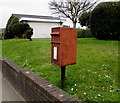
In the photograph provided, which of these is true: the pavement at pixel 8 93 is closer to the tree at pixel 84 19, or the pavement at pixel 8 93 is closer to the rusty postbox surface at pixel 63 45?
the rusty postbox surface at pixel 63 45

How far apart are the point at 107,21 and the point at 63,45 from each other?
721cm

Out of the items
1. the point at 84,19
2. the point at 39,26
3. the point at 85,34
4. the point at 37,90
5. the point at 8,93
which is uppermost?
the point at 84,19

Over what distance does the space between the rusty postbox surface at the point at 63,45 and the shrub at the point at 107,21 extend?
272 inches

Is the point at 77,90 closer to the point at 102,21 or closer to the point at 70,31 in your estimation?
the point at 70,31

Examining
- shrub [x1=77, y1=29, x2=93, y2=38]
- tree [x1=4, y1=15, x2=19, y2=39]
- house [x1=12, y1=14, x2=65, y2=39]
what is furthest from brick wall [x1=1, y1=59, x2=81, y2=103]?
house [x1=12, y1=14, x2=65, y2=39]

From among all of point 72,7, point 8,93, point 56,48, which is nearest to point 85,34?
point 72,7

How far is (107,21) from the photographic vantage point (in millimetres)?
8570

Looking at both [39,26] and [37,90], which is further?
[39,26]

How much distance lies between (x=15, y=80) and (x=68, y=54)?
2.03 metres

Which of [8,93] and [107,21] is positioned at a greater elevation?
[107,21]

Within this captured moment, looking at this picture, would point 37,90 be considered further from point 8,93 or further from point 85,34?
point 85,34

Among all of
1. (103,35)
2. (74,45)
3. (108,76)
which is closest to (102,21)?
(103,35)

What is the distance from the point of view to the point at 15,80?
3680 millimetres

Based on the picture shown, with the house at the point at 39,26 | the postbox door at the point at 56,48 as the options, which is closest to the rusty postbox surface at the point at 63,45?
the postbox door at the point at 56,48
